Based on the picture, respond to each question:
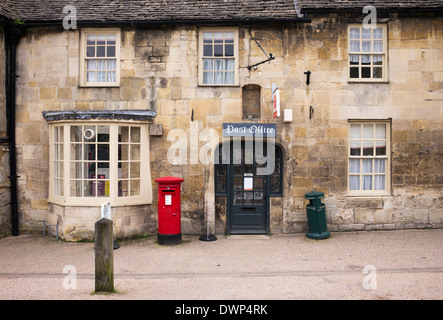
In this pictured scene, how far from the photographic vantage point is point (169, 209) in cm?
810

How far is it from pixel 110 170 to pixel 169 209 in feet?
6.49

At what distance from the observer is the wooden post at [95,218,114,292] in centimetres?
514

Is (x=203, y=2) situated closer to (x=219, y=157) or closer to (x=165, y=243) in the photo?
(x=219, y=157)

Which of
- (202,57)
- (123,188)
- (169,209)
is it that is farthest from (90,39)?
(169,209)

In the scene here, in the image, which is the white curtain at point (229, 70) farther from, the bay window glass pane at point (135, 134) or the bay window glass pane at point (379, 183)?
the bay window glass pane at point (379, 183)

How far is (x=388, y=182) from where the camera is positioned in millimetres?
9445

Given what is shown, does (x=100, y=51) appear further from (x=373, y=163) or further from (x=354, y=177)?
(x=373, y=163)

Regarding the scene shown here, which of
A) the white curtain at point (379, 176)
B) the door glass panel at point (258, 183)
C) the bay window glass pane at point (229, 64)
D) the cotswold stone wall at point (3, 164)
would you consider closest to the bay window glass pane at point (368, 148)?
the white curtain at point (379, 176)

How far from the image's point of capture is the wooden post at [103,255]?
5141 mm

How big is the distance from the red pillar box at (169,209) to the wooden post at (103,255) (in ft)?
9.64

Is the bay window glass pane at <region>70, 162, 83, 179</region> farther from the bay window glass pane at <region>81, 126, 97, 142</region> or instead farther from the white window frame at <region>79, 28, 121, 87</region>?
the white window frame at <region>79, 28, 121, 87</region>

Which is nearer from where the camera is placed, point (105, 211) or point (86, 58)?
point (105, 211)

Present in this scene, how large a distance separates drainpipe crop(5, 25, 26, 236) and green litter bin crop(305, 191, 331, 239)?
26.0 ft

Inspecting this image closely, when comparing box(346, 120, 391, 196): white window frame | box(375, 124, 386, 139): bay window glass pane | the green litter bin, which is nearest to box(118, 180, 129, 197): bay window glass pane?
the green litter bin
